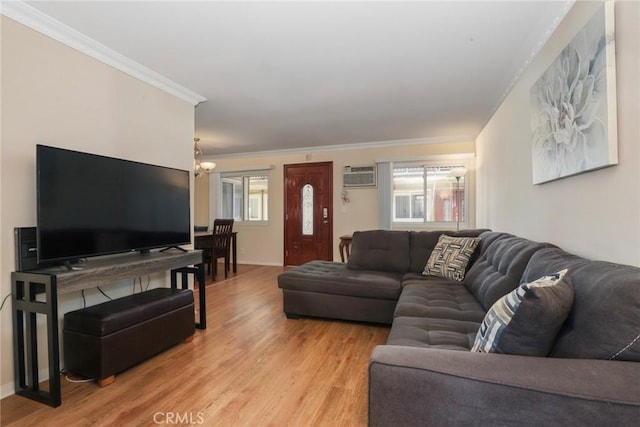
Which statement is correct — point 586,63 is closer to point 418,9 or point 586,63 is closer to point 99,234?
point 418,9

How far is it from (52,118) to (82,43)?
60cm

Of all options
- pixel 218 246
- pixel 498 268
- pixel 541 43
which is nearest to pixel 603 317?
pixel 498 268

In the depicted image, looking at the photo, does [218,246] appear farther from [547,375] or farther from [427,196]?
[547,375]

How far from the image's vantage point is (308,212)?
6.16 m

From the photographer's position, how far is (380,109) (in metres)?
3.79

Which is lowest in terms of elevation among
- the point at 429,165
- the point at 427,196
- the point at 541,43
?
the point at 427,196

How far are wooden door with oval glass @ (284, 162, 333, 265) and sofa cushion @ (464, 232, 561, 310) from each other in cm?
346

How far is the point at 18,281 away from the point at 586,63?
3.28 metres

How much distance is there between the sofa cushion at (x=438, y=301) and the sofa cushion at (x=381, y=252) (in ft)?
1.48

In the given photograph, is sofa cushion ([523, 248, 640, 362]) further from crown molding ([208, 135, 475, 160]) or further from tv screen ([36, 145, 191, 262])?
crown molding ([208, 135, 475, 160])

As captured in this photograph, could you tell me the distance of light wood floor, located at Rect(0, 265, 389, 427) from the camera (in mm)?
1641

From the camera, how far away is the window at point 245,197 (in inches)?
256

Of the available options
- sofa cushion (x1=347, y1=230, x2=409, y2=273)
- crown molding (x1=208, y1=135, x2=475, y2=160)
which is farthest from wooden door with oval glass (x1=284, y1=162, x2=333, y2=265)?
sofa cushion (x1=347, y1=230, x2=409, y2=273)

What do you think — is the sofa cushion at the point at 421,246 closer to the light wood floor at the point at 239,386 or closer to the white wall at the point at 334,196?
the light wood floor at the point at 239,386
